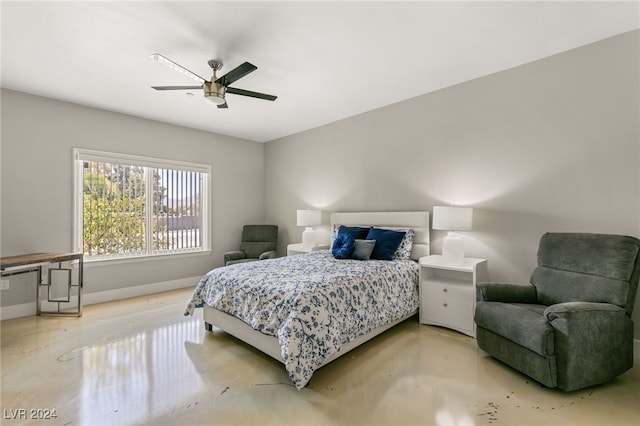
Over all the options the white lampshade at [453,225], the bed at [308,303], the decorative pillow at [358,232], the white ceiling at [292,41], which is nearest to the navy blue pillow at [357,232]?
the decorative pillow at [358,232]

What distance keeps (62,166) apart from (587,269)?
19.1ft

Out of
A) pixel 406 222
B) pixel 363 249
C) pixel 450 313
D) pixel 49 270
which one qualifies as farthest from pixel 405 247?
pixel 49 270

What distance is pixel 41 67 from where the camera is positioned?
2.96m

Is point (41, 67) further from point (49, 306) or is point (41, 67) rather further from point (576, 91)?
point (576, 91)

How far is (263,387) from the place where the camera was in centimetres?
207

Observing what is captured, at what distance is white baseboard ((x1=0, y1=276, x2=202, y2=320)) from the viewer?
3.47 meters

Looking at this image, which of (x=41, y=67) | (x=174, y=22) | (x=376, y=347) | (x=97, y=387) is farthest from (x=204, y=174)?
(x=376, y=347)

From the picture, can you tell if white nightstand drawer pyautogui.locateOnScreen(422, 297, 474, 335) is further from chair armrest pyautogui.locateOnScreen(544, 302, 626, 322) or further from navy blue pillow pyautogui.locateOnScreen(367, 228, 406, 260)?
chair armrest pyautogui.locateOnScreen(544, 302, 626, 322)

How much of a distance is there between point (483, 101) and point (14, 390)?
484 cm

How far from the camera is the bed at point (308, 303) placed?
80.7 inches

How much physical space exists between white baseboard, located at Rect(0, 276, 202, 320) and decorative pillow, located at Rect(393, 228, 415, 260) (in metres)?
3.55

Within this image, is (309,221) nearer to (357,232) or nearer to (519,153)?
(357,232)

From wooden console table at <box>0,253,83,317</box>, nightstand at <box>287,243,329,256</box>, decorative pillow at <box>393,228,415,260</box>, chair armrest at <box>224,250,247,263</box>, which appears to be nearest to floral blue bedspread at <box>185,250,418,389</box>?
decorative pillow at <box>393,228,415,260</box>

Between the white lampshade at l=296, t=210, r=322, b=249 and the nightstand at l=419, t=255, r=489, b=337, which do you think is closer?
the nightstand at l=419, t=255, r=489, b=337
